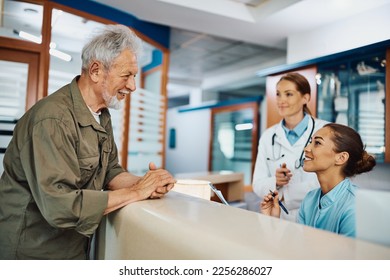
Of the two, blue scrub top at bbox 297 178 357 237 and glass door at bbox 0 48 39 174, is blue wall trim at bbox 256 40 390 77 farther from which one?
glass door at bbox 0 48 39 174

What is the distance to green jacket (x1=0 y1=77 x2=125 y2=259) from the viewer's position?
1.06m

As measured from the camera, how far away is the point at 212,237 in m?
0.76

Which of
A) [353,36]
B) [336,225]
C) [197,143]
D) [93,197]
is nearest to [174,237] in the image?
[93,197]

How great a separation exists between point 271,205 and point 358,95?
238 cm

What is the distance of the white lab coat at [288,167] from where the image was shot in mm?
2172

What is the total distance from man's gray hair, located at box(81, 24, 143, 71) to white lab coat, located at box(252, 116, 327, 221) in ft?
4.41

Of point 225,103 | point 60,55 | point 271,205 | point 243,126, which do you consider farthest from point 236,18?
point 225,103

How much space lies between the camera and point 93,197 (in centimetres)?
111

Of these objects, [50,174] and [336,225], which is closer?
[50,174]

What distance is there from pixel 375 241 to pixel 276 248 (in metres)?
0.23

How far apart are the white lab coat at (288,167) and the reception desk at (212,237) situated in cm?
113

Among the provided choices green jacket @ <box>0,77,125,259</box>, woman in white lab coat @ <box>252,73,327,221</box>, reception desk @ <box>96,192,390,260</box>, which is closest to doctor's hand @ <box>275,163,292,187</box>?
woman in white lab coat @ <box>252,73,327,221</box>

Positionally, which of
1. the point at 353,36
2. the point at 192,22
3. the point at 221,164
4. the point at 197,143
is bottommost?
the point at 221,164
